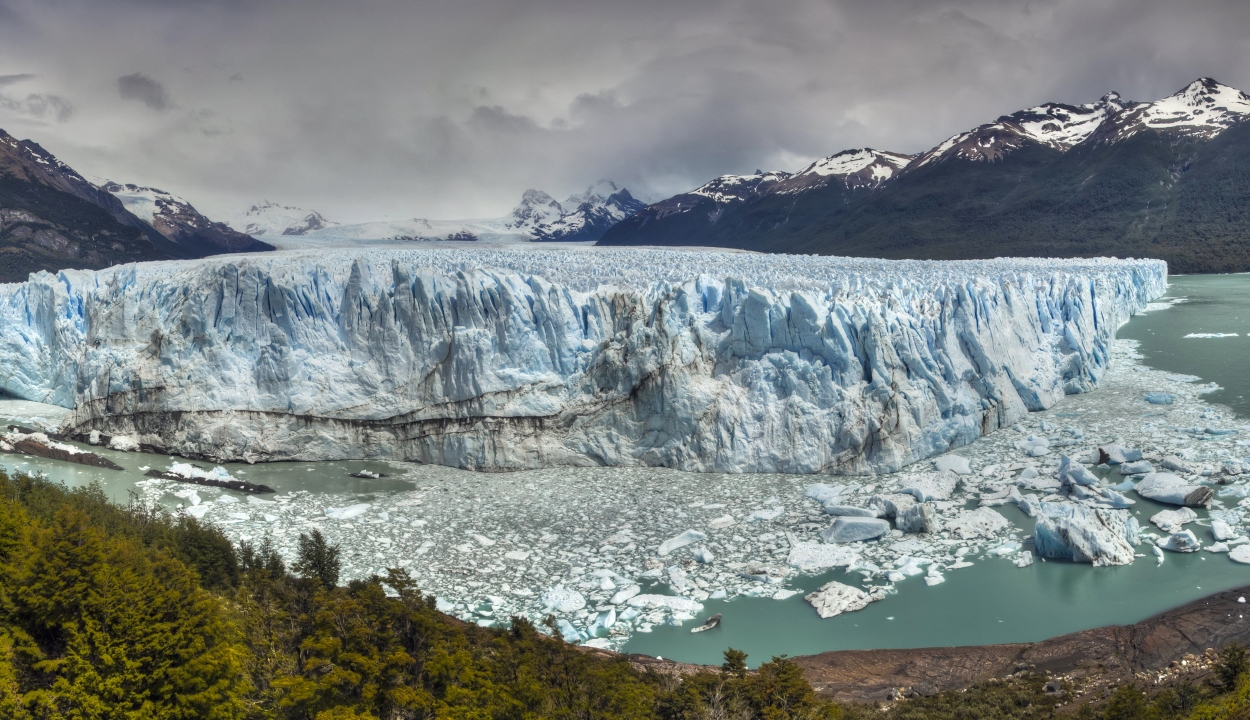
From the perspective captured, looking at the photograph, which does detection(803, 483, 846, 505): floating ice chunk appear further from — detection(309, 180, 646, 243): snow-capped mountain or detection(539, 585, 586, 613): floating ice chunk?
detection(309, 180, 646, 243): snow-capped mountain

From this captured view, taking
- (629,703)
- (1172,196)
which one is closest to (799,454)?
(629,703)

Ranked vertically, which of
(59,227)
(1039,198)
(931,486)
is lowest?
(931,486)

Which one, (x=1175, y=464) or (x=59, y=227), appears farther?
(x=59, y=227)

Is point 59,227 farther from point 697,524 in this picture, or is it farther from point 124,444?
point 697,524

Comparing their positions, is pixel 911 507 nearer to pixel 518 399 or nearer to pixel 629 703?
pixel 629 703

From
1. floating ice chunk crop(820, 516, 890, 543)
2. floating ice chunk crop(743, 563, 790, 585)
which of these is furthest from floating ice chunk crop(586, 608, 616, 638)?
floating ice chunk crop(820, 516, 890, 543)

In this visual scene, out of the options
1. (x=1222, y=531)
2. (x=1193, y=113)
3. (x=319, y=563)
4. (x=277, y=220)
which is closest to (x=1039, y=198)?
(x=1193, y=113)
